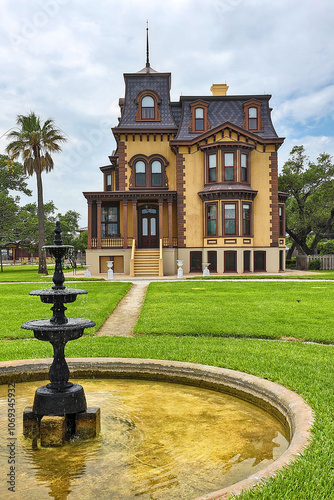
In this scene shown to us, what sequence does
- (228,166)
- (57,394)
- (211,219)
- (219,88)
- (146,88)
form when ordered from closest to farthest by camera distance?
(57,394)
(228,166)
(211,219)
(146,88)
(219,88)

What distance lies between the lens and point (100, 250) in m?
30.0

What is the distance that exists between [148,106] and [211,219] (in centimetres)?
1028

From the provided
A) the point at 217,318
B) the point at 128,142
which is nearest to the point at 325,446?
the point at 217,318

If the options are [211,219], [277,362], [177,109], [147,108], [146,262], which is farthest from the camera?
[177,109]

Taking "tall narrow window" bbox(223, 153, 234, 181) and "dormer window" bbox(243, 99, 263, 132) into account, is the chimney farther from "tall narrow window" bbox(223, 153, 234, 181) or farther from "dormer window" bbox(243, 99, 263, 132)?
"tall narrow window" bbox(223, 153, 234, 181)

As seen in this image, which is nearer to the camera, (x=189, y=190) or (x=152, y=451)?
(x=152, y=451)

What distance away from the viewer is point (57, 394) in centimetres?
500

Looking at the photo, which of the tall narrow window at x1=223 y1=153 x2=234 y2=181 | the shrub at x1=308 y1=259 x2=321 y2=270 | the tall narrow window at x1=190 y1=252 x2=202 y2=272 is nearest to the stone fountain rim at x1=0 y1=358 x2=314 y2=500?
the tall narrow window at x1=190 y1=252 x2=202 y2=272

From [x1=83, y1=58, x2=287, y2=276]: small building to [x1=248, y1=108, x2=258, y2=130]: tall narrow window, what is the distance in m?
0.08

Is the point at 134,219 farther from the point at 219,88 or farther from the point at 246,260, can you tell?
the point at 219,88

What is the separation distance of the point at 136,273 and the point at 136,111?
42.7ft

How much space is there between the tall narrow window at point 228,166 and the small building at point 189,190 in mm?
70

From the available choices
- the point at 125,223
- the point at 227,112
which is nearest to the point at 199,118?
the point at 227,112

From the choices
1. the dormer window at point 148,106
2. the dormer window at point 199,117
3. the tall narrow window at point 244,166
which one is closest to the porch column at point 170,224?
the tall narrow window at point 244,166
